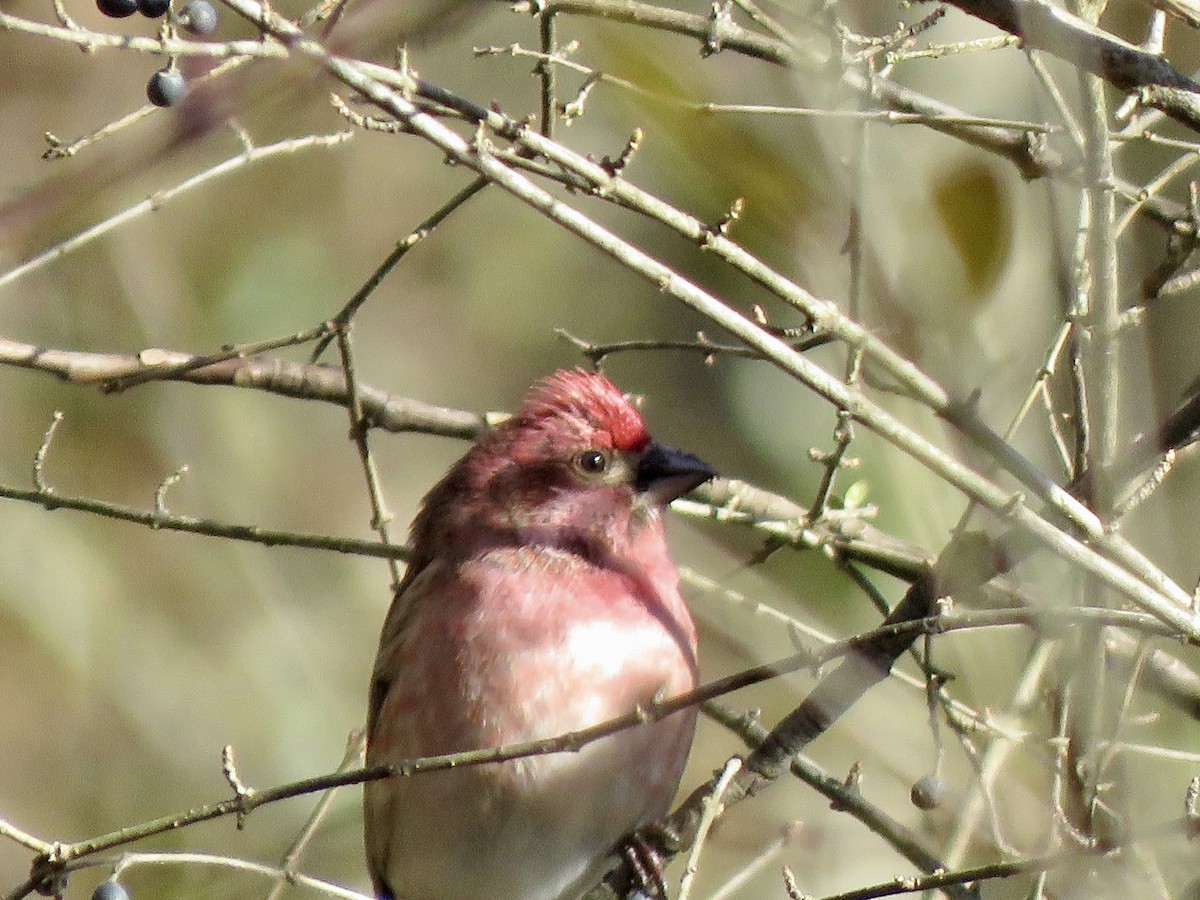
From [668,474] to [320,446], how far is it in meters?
5.85

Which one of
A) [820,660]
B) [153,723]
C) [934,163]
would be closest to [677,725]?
[820,660]

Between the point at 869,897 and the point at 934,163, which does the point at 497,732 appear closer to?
the point at 869,897

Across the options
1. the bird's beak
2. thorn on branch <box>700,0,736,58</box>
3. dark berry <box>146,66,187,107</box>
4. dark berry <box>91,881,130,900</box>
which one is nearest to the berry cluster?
dark berry <box>146,66,187,107</box>

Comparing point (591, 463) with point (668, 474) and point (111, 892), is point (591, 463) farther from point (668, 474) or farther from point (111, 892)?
point (111, 892)

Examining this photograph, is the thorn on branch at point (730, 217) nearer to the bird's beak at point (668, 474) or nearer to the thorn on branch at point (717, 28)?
the thorn on branch at point (717, 28)

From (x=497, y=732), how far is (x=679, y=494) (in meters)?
1.06

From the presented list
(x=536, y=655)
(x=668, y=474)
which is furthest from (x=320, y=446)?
(x=536, y=655)

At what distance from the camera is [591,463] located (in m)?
Answer: 6.08

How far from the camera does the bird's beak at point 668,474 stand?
234 inches

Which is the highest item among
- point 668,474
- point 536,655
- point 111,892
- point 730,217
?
point 668,474

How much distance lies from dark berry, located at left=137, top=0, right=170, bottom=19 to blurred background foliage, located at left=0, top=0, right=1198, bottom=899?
4.24 ft

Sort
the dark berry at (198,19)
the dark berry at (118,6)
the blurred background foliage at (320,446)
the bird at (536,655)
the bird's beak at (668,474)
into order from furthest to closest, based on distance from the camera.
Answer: the blurred background foliage at (320,446)
the bird's beak at (668,474)
the bird at (536,655)
the dark berry at (198,19)
the dark berry at (118,6)

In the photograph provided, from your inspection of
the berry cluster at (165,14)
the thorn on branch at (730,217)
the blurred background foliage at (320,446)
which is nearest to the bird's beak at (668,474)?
the blurred background foliage at (320,446)

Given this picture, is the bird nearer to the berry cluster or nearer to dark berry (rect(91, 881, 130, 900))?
dark berry (rect(91, 881, 130, 900))
